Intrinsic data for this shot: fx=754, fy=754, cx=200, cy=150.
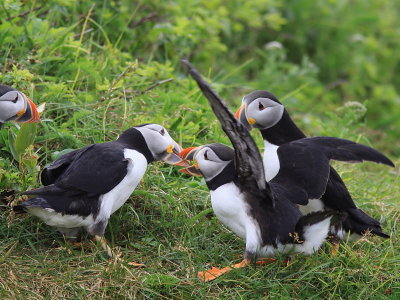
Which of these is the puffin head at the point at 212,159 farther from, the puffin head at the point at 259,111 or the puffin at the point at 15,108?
the puffin at the point at 15,108

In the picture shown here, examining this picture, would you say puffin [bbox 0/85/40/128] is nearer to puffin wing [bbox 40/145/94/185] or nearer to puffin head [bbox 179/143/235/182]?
puffin wing [bbox 40/145/94/185]

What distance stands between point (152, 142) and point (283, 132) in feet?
2.89

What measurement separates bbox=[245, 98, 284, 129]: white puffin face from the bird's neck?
0.05m

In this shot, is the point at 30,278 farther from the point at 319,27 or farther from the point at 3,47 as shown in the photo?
the point at 319,27

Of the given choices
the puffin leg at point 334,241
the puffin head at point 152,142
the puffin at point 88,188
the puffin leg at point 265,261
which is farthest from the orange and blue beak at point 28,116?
the puffin leg at point 334,241

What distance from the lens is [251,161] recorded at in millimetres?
3965

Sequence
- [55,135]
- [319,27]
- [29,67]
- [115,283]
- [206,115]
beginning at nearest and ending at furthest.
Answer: [115,283] < [55,135] < [29,67] < [206,115] < [319,27]

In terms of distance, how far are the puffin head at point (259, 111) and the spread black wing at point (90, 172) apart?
2.80 feet

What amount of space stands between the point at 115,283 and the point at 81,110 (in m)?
1.61

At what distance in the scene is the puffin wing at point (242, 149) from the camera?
142 inches

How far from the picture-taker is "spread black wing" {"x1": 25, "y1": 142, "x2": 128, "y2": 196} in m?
4.14

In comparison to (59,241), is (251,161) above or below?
above

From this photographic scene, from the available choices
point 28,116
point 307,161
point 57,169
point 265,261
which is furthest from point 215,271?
point 28,116

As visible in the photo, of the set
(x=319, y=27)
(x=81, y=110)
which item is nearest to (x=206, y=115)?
(x=81, y=110)
